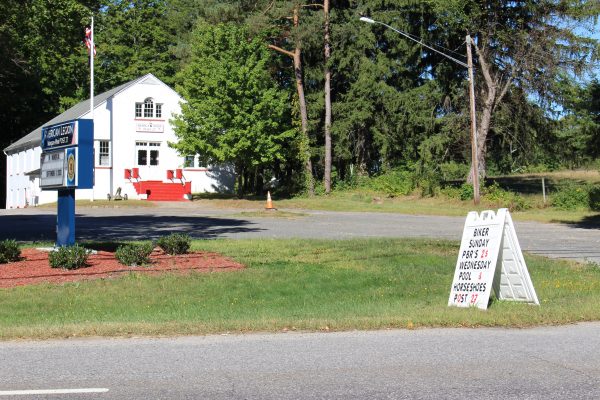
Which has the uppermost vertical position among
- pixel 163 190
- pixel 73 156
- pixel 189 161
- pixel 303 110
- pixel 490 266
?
pixel 303 110

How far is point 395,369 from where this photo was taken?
7.12m

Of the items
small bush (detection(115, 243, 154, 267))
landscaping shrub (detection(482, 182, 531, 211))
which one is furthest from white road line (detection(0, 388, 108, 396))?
landscaping shrub (detection(482, 182, 531, 211))

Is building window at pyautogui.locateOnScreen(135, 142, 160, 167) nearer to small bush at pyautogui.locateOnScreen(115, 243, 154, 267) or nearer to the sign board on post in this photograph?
the sign board on post

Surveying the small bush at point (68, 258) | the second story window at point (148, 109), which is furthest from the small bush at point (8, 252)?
the second story window at point (148, 109)

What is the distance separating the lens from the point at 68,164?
16797 mm

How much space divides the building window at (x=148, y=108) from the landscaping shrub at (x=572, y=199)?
28.5 meters

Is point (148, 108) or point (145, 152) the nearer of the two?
point (148, 108)

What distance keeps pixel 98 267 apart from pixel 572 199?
28782mm

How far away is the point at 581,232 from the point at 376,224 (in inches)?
295

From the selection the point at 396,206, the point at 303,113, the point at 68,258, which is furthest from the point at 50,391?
the point at 303,113

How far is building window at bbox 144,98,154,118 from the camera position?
2079 inches

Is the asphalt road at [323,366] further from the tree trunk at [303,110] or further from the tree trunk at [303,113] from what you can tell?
the tree trunk at [303,110]

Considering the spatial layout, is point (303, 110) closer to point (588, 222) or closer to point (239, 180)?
point (239, 180)

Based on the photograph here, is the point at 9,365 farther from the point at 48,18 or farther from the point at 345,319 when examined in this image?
the point at 48,18
